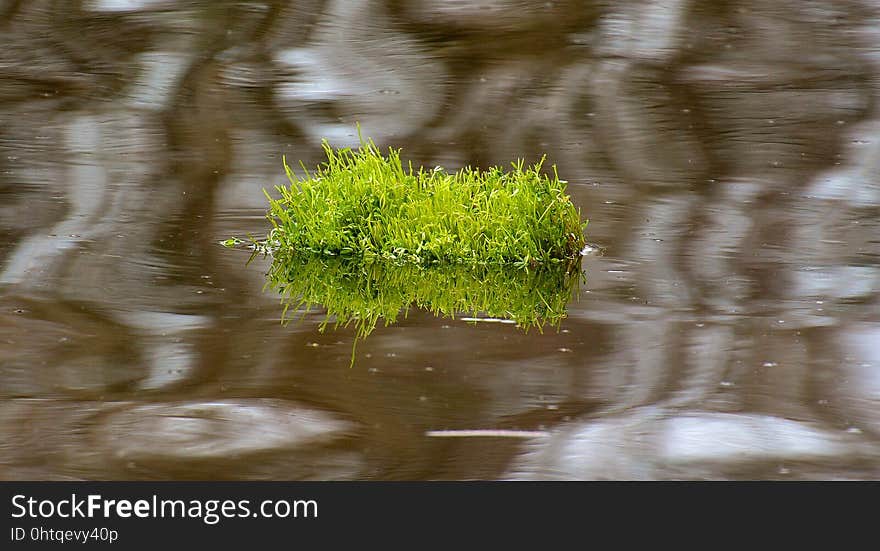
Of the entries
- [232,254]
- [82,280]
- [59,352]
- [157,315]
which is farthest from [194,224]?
[59,352]

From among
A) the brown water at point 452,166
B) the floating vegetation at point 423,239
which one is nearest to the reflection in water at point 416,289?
the floating vegetation at point 423,239

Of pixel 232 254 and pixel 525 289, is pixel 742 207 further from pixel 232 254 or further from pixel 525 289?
pixel 232 254

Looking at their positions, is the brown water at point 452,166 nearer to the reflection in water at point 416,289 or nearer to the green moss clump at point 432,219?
the reflection in water at point 416,289

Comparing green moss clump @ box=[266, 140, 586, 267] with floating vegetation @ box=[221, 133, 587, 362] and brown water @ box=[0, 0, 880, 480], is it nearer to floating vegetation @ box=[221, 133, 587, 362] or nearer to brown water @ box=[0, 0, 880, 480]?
floating vegetation @ box=[221, 133, 587, 362]

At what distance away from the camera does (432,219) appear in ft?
21.2

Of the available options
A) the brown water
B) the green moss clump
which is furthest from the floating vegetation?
the brown water

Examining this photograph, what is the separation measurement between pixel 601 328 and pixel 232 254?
7.48 ft

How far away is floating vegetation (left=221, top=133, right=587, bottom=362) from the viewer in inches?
239

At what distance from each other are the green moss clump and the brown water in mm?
346

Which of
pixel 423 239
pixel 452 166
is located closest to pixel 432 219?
pixel 423 239

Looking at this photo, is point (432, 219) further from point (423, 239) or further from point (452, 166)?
point (452, 166)

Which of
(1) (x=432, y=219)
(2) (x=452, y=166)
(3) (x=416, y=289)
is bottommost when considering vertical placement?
(2) (x=452, y=166)

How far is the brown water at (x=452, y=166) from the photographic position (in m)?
4.16

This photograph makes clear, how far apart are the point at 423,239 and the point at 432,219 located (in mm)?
103
